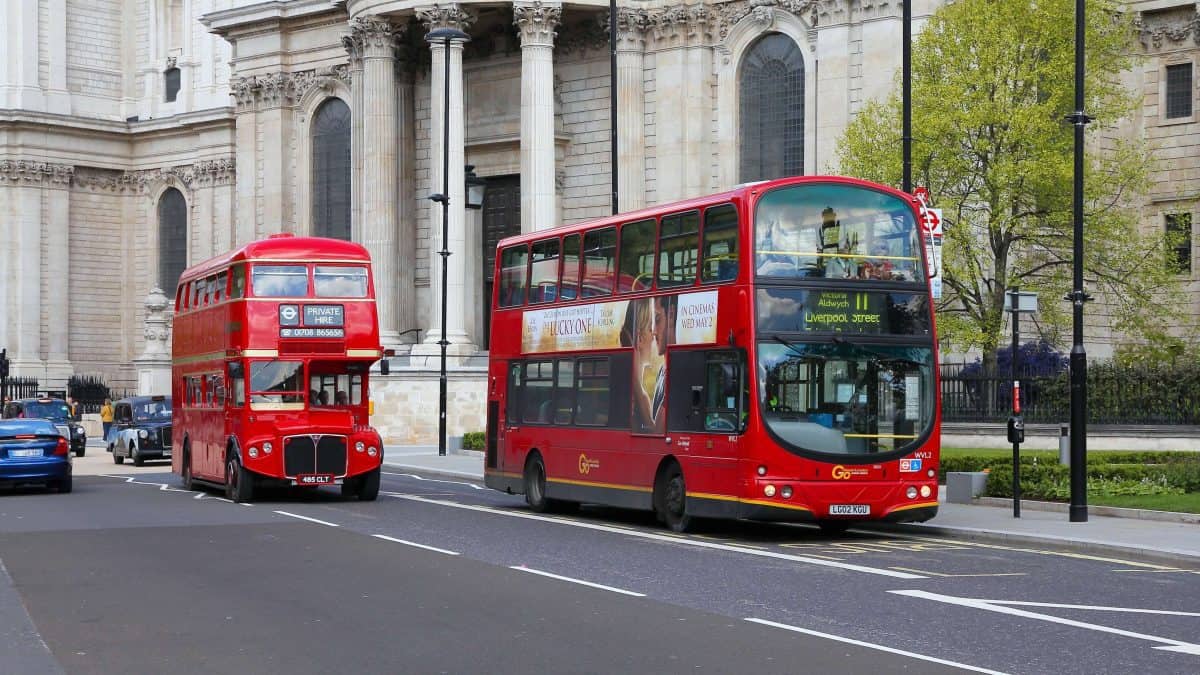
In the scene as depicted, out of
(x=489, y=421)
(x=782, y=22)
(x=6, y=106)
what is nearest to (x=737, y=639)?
(x=489, y=421)

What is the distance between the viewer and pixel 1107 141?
45.8 m

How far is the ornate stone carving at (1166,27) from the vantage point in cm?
4594

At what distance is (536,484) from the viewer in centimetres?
2694

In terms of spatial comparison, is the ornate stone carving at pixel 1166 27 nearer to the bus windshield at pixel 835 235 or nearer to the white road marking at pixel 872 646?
the bus windshield at pixel 835 235

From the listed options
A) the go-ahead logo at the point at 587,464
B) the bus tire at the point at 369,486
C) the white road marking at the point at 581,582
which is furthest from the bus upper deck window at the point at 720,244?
the bus tire at the point at 369,486

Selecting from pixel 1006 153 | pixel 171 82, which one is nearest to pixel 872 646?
pixel 1006 153

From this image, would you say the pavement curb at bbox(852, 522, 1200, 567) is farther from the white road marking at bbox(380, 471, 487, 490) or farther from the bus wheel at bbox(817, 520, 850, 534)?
the white road marking at bbox(380, 471, 487, 490)

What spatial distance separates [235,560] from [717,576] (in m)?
5.43

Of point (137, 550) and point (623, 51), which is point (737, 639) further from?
point (623, 51)

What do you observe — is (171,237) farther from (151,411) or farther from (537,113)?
(151,411)

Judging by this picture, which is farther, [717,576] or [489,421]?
[489,421]

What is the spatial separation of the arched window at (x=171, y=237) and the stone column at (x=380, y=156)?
26.3 meters

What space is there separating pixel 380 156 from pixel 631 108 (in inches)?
332

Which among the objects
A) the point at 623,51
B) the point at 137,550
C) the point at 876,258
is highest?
the point at 623,51
